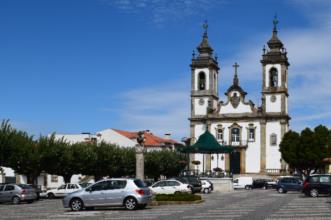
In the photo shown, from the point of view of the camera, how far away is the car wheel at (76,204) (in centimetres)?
2973

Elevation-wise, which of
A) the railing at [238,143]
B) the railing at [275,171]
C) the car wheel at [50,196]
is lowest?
the car wheel at [50,196]

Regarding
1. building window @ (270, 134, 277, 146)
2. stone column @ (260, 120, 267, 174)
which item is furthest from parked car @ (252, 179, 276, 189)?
building window @ (270, 134, 277, 146)

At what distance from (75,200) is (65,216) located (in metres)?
3.33

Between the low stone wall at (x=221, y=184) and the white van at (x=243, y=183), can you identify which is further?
the white van at (x=243, y=183)

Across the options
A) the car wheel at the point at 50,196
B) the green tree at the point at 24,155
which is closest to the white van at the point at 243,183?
the green tree at the point at 24,155

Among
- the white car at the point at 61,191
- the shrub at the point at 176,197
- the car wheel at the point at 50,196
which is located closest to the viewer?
the shrub at the point at 176,197

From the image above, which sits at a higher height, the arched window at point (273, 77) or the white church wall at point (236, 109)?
the arched window at point (273, 77)

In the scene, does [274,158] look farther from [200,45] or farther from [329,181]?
[329,181]

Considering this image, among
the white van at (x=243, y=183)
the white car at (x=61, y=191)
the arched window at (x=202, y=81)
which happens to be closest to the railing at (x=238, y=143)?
the arched window at (x=202, y=81)

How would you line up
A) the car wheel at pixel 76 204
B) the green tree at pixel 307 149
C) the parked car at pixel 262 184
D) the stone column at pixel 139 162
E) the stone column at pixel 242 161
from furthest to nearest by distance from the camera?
the stone column at pixel 242 161 → the green tree at pixel 307 149 → the parked car at pixel 262 184 → the stone column at pixel 139 162 → the car wheel at pixel 76 204

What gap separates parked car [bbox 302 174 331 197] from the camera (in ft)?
132

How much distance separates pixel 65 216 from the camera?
26.5 meters

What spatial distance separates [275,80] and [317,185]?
179 feet

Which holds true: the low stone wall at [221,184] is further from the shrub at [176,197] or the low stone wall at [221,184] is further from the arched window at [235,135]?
the arched window at [235,135]
